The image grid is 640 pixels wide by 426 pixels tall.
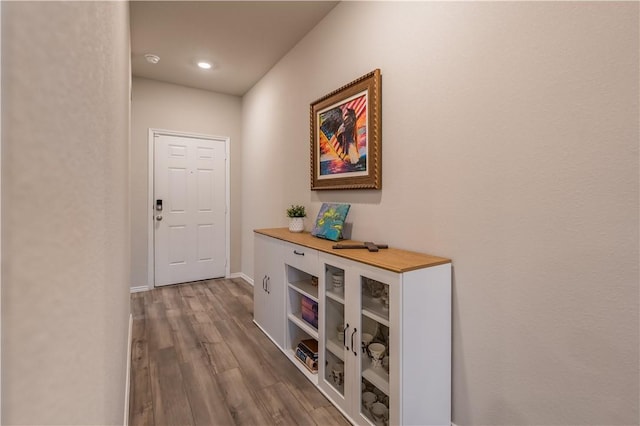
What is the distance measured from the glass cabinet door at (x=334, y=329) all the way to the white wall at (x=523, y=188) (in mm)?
420

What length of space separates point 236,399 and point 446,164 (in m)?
1.79

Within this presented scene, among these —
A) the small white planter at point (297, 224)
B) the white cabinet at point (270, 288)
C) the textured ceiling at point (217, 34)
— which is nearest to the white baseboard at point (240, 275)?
the white cabinet at point (270, 288)

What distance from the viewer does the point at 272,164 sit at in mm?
3451

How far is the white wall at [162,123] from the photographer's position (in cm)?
367

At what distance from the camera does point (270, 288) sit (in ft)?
8.27

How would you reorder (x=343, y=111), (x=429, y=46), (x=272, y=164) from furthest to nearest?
(x=272, y=164) < (x=343, y=111) < (x=429, y=46)

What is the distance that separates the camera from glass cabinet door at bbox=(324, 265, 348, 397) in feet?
5.82

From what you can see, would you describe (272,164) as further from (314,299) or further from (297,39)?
(314,299)

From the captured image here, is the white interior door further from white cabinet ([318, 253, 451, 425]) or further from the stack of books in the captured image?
white cabinet ([318, 253, 451, 425])

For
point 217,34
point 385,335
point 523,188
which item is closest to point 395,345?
point 385,335

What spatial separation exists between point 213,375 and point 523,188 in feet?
6.88

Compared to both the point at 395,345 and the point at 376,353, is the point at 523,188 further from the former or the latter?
the point at 376,353

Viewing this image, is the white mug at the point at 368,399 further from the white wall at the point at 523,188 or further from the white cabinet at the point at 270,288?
the white cabinet at the point at 270,288

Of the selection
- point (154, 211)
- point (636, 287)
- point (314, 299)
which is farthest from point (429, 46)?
point (154, 211)
